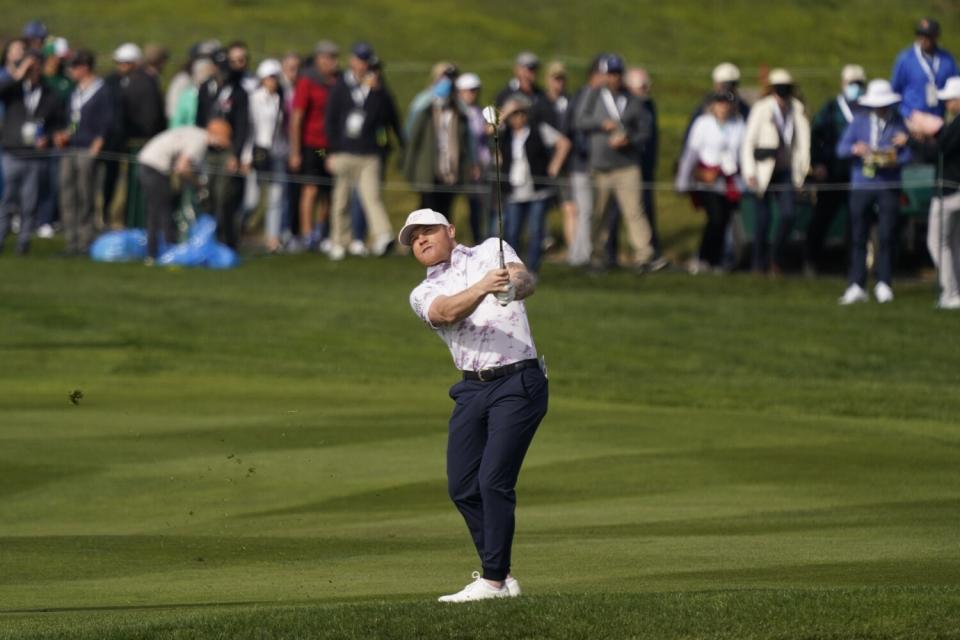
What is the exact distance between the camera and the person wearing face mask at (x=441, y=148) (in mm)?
26219

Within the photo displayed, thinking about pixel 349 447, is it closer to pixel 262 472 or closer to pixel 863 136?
pixel 262 472

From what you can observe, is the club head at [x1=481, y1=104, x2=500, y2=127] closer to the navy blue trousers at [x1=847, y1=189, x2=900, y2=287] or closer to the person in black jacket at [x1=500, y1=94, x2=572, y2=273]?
the navy blue trousers at [x1=847, y1=189, x2=900, y2=287]

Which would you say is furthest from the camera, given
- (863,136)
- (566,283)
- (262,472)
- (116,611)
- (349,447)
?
(566,283)

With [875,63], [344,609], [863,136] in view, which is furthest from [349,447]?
[875,63]

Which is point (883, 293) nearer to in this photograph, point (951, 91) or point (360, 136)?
point (951, 91)

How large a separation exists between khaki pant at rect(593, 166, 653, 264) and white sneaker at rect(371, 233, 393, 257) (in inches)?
112

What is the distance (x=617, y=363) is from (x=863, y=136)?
4.01 meters

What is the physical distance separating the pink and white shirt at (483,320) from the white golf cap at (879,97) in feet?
43.0

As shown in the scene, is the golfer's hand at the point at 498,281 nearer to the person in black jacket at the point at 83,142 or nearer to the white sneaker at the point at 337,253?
the white sneaker at the point at 337,253

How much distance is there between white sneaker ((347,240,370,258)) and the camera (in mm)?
27750

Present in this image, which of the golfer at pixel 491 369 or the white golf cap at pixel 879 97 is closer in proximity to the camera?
the golfer at pixel 491 369

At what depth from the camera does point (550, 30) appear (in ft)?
148

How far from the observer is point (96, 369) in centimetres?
2025

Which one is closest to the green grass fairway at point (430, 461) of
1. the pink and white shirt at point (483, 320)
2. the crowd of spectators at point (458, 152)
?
the crowd of spectators at point (458, 152)
